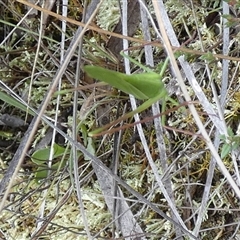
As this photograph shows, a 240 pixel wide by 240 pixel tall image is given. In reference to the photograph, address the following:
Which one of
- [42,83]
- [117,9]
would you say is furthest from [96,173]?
[117,9]

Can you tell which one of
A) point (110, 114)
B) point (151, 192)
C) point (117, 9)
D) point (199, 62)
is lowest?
point (151, 192)

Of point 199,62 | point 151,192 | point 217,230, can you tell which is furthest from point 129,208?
point 199,62

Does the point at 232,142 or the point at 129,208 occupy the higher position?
the point at 232,142

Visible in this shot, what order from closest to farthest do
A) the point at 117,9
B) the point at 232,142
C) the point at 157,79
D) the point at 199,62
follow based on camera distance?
the point at 157,79
the point at 232,142
the point at 199,62
the point at 117,9

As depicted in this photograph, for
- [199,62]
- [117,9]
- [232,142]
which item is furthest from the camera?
[117,9]

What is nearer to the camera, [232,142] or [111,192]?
[232,142]

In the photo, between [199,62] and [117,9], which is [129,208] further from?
[117,9]
